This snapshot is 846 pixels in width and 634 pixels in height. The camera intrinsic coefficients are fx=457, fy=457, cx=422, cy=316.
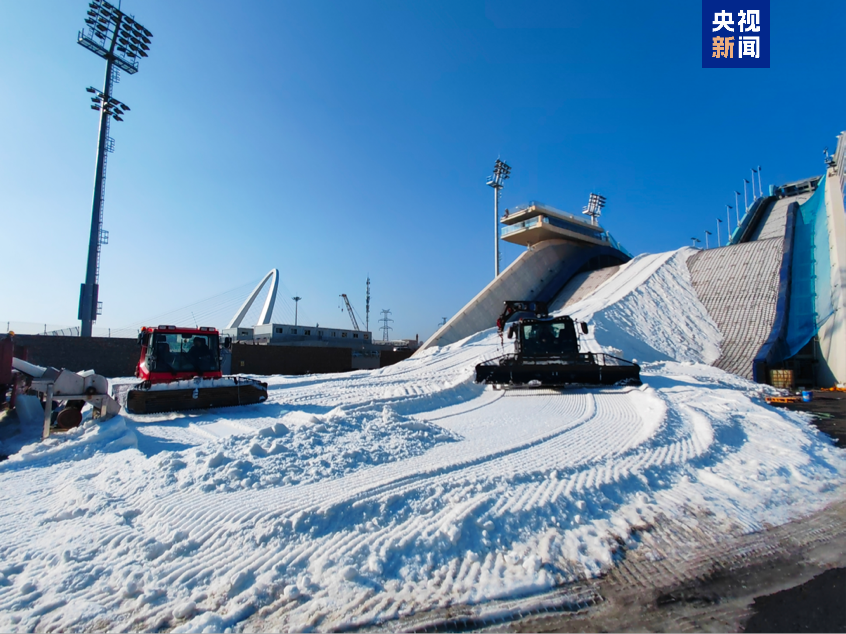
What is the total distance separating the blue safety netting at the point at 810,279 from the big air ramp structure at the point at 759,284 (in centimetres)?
5

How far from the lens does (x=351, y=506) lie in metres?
4.08

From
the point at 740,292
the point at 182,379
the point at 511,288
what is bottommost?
the point at 182,379

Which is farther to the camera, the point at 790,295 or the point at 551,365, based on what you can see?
the point at 790,295

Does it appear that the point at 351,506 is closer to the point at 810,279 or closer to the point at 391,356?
the point at 810,279

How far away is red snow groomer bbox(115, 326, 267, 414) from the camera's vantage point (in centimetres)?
956

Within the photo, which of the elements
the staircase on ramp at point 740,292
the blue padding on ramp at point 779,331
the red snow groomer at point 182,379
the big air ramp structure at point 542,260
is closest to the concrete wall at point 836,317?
the blue padding on ramp at point 779,331

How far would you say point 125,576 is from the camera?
315 cm

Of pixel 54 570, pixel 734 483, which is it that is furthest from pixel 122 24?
pixel 734 483

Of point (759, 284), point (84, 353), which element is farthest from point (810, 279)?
point (84, 353)

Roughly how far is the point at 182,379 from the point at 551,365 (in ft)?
32.3

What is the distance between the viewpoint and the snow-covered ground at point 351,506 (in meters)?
2.97

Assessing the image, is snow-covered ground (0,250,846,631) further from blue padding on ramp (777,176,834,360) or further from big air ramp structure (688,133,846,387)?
blue padding on ramp (777,176,834,360)

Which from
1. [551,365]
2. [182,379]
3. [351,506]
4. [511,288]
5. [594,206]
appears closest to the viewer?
[351,506]

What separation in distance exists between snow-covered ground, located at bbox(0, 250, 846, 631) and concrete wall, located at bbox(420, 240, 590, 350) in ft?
60.6
